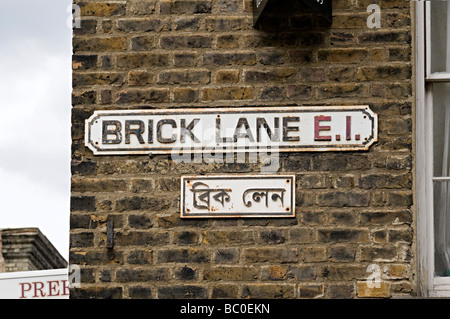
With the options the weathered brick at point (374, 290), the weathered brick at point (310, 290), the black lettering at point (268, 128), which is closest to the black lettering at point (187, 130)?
the black lettering at point (268, 128)

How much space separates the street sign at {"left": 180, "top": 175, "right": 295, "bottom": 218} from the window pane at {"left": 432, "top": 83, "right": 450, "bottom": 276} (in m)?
0.90

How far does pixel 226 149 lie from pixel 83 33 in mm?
1113

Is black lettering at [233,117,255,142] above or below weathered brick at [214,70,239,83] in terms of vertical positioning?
below

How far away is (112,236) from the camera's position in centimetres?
541

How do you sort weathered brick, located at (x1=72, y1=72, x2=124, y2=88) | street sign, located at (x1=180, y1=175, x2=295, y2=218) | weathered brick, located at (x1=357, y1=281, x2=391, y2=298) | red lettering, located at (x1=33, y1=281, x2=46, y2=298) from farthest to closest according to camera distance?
red lettering, located at (x1=33, y1=281, x2=46, y2=298)
weathered brick, located at (x1=72, y1=72, x2=124, y2=88)
street sign, located at (x1=180, y1=175, x2=295, y2=218)
weathered brick, located at (x1=357, y1=281, x2=391, y2=298)

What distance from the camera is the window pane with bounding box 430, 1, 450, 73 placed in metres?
5.67

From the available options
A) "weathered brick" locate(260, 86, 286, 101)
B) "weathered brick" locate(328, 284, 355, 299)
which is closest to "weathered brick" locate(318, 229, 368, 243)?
"weathered brick" locate(328, 284, 355, 299)

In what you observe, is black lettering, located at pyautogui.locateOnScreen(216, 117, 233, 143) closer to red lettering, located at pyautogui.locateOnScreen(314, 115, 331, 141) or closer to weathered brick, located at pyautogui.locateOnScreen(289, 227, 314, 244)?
red lettering, located at pyautogui.locateOnScreen(314, 115, 331, 141)

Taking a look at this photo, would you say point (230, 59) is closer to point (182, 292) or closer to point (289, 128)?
point (289, 128)

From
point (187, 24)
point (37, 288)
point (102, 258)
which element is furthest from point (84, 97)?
point (37, 288)

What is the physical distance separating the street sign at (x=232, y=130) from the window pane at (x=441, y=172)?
459 mm

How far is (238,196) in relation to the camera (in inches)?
212

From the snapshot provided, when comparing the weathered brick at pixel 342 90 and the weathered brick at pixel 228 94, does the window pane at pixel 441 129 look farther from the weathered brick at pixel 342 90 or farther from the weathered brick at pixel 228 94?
the weathered brick at pixel 228 94
